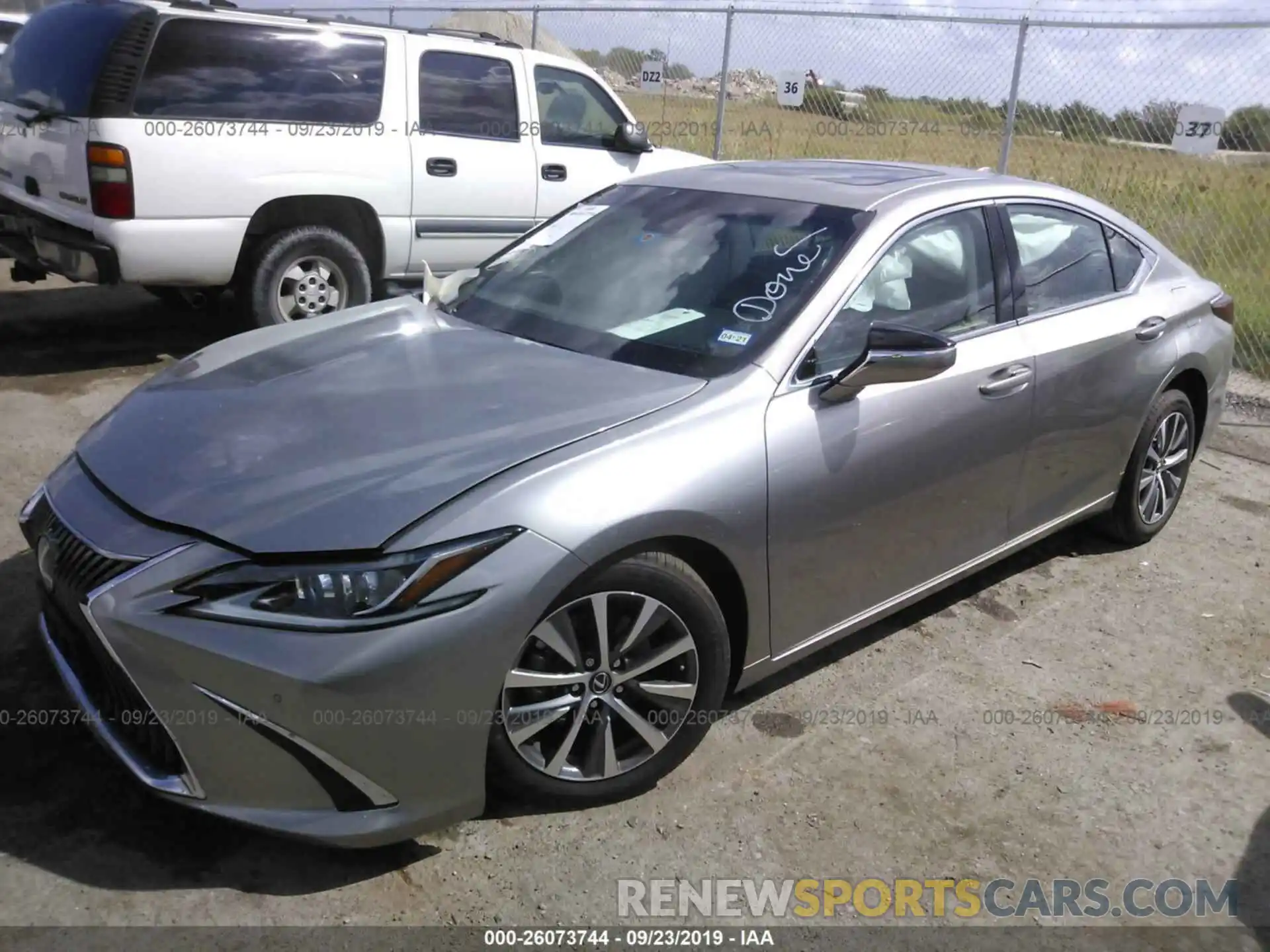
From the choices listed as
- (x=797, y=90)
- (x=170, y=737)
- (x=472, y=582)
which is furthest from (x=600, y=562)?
(x=797, y=90)

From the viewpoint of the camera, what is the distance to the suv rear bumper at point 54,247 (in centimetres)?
599

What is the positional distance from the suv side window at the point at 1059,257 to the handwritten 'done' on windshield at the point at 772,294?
1.03 metres

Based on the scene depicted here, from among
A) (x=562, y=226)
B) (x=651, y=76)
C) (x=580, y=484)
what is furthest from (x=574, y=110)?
(x=580, y=484)

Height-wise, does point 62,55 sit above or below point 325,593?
above

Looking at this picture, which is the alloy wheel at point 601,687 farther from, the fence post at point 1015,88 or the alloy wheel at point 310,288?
the fence post at point 1015,88

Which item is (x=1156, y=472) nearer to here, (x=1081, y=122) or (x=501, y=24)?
(x=1081, y=122)

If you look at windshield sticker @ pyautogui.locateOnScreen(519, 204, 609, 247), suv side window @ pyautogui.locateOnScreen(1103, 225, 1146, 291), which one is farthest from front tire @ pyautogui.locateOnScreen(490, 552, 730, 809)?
suv side window @ pyautogui.locateOnScreen(1103, 225, 1146, 291)

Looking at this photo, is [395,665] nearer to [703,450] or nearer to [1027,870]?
[703,450]

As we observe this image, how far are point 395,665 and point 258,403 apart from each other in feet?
3.59

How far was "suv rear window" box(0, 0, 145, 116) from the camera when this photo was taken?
6105 millimetres

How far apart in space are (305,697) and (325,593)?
227 millimetres

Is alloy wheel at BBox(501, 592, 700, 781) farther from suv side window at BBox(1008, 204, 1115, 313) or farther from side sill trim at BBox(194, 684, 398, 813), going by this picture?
suv side window at BBox(1008, 204, 1115, 313)

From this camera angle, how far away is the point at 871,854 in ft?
9.68

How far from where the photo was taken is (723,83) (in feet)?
36.6
